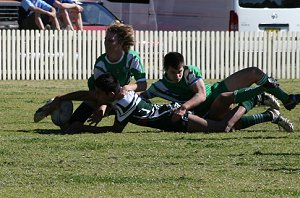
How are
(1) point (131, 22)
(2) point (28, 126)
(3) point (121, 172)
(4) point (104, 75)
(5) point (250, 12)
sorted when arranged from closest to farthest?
(3) point (121, 172)
(4) point (104, 75)
(2) point (28, 126)
(5) point (250, 12)
(1) point (131, 22)

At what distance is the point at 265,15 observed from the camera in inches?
1075

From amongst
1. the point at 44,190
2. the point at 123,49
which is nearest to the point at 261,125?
the point at 123,49

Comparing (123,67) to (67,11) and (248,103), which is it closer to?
(248,103)

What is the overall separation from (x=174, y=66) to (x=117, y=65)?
0.83 m

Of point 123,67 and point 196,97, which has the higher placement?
point 123,67

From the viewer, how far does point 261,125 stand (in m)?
15.1

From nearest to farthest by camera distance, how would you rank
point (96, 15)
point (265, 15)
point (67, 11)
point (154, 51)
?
1. point (154, 51)
2. point (67, 11)
3. point (265, 15)
4. point (96, 15)

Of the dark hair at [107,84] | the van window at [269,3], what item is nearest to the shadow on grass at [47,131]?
the dark hair at [107,84]

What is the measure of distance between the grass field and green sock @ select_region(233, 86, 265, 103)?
1.33ft

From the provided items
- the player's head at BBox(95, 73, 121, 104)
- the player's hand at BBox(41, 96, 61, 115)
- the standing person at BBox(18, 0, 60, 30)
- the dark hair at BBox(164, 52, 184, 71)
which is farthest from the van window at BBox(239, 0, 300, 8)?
the player's head at BBox(95, 73, 121, 104)

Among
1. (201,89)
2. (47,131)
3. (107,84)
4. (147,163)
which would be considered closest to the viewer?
(147,163)

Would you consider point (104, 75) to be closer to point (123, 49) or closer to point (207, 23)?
point (123, 49)

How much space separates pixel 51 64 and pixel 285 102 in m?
11.8

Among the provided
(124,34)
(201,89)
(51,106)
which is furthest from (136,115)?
(51,106)
